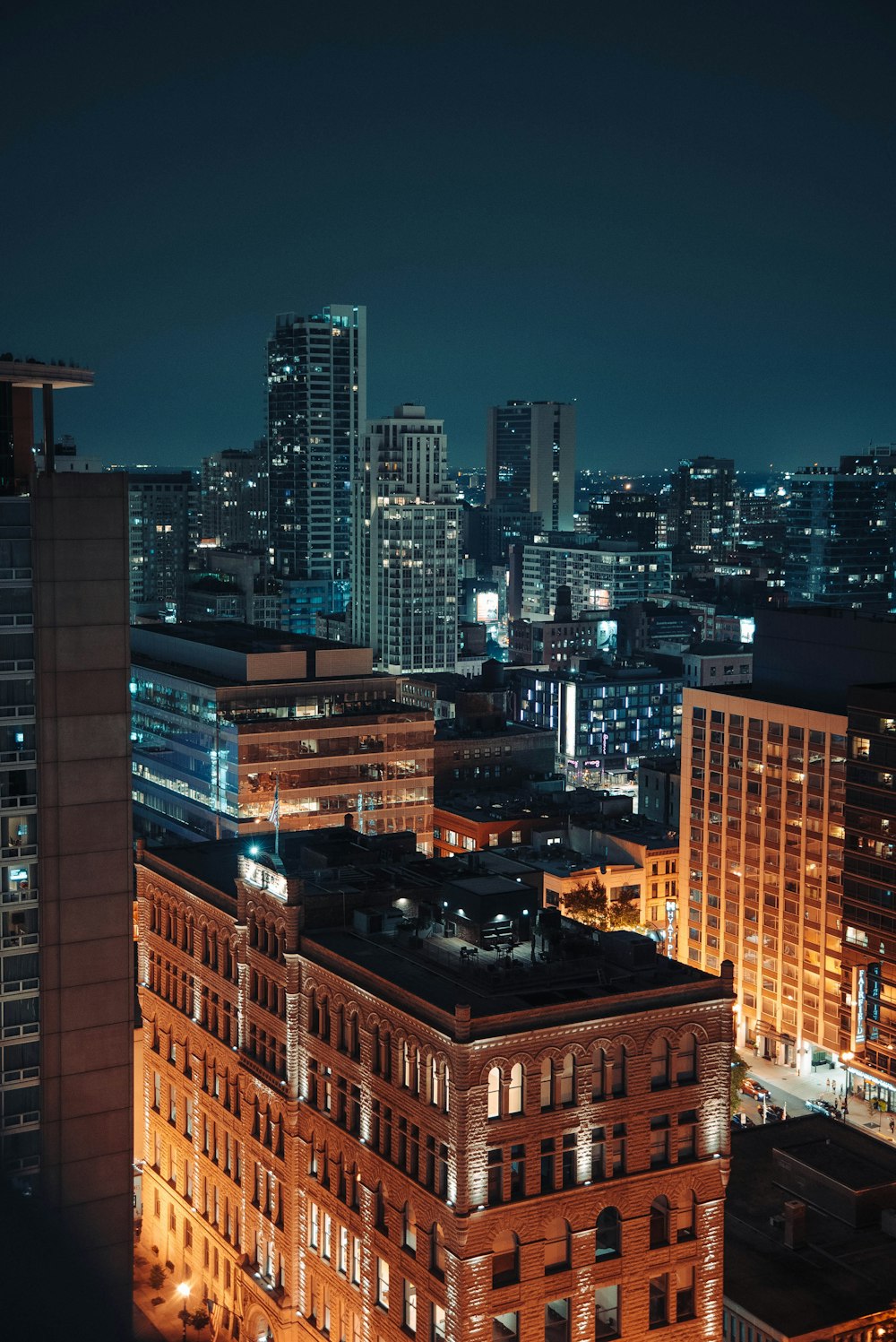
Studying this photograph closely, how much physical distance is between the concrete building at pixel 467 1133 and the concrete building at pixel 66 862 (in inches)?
534

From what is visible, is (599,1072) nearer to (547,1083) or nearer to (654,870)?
(547,1083)

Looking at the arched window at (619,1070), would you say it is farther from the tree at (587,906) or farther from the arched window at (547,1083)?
the tree at (587,906)

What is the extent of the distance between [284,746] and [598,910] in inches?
1526

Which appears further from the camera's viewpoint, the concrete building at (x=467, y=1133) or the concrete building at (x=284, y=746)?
the concrete building at (x=284, y=746)

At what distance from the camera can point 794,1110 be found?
12800 centimetres

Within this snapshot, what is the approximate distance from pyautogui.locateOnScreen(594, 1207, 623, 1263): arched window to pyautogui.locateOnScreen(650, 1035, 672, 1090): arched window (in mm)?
5894

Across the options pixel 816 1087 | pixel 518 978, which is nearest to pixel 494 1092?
pixel 518 978

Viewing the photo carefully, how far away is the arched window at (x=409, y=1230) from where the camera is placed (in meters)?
70.0

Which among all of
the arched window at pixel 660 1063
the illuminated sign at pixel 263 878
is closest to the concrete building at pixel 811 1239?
the arched window at pixel 660 1063

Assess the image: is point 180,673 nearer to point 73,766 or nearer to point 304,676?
point 304,676

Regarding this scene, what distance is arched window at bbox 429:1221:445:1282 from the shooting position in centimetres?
6769

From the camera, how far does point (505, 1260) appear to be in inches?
2675

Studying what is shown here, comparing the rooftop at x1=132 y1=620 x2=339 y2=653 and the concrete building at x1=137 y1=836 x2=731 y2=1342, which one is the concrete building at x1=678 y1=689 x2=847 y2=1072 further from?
the concrete building at x1=137 y1=836 x2=731 y2=1342

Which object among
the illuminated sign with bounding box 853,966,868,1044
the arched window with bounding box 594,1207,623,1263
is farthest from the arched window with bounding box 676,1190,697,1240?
the illuminated sign with bounding box 853,966,868,1044
